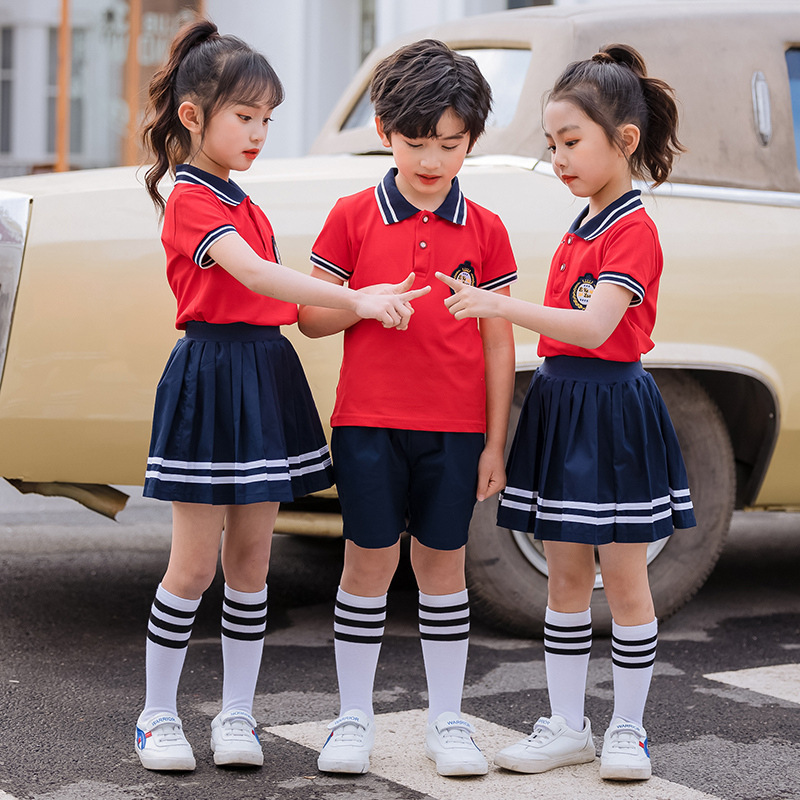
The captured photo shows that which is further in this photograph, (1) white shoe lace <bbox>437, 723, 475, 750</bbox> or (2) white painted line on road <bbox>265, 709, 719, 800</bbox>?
(1) white shoe lace <bbox>437, 723, 475, 750</bbox>

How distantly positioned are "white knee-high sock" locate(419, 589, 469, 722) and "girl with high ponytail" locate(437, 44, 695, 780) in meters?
0.19

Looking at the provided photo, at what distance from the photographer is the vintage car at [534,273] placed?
3434mm

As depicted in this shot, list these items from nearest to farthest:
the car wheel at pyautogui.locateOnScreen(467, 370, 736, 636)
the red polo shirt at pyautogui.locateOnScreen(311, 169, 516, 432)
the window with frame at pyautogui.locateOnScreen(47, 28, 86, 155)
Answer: the red polo shirt at pyautogui.locateOnScreen(311, 169, 516, 432) → the car wheel at pyautogui.locateOnScreen(467, 370, 736, 636) → the window with frame at pyautogui.locateOnScreen(47, 28, 86, 155)

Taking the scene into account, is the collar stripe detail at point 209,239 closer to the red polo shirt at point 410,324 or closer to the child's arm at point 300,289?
the child's arm at point 300,289

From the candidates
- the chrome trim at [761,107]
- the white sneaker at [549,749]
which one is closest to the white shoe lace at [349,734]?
the white sneaker at [549,749]

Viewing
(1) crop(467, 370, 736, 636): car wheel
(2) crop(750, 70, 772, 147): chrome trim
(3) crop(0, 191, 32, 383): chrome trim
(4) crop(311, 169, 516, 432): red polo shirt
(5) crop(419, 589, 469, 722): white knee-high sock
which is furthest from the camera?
(2) crop(750, 70, 772, 147): chrome trim

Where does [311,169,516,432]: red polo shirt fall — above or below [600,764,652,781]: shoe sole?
above

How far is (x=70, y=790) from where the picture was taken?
2738 mm

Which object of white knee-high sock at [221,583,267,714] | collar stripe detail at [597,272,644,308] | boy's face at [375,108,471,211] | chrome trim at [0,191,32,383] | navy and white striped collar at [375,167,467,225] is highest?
boy's face at [375,108,471,211]

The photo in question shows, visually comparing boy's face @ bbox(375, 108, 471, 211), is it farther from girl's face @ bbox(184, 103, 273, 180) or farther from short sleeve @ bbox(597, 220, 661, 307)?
short sleeve @ bbox(597, 220, 661, 307)

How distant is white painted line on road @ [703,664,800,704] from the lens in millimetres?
3564

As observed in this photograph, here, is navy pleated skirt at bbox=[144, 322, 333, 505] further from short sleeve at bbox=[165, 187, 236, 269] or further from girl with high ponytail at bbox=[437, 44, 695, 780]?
girl with high ponytail at bbox=[437, 44, 695, 780]

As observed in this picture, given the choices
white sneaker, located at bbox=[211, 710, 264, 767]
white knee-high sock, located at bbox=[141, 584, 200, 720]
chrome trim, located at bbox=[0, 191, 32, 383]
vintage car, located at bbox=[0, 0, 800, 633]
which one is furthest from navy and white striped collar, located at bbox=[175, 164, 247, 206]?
white sneaker, located at bbox=[211, 710, 264, 767]

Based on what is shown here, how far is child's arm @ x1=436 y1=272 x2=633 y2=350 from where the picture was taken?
8.73 ft
